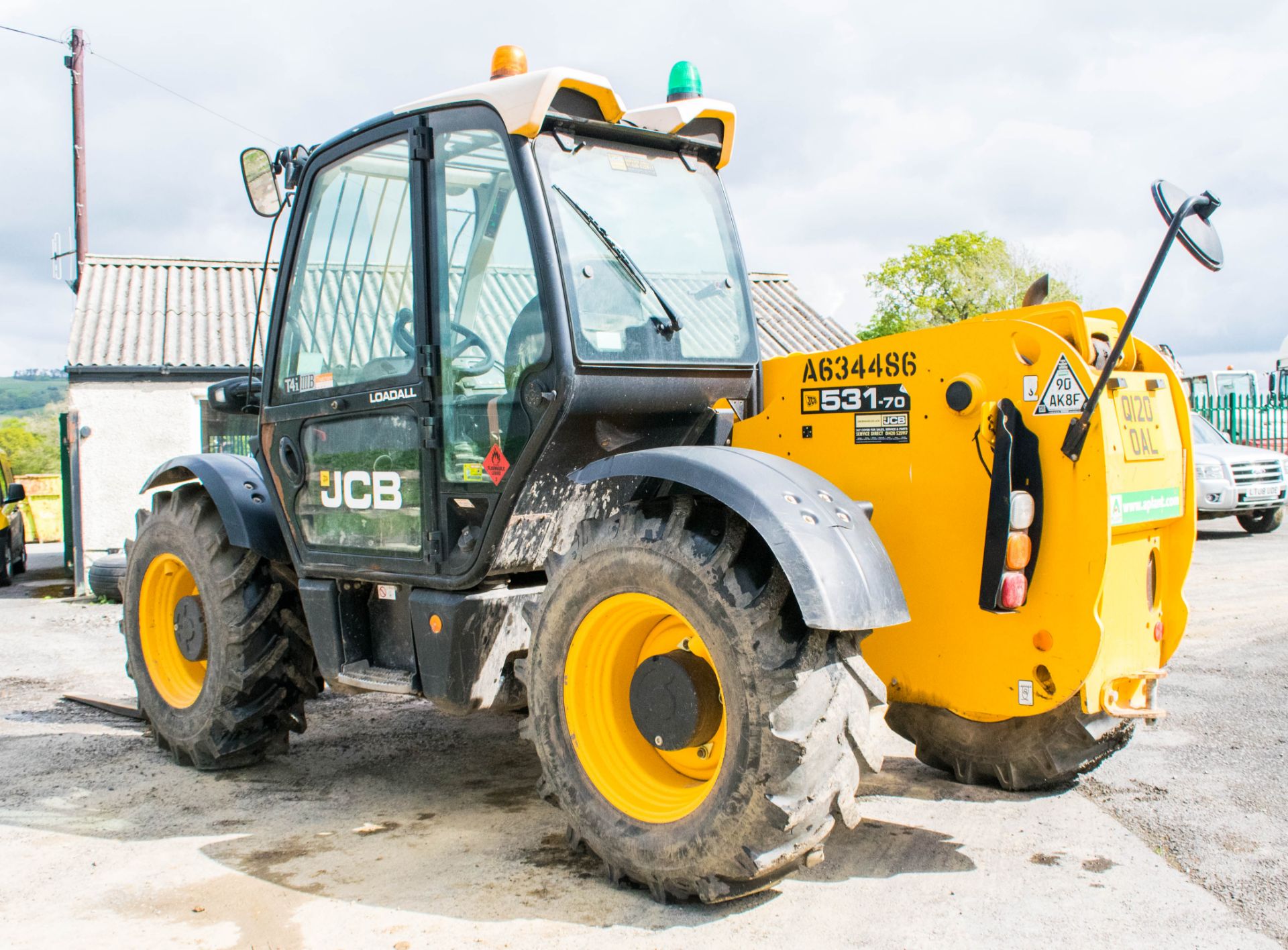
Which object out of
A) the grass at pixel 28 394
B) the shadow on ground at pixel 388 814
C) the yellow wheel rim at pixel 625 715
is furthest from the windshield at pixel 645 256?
the grass at pixel 28 394

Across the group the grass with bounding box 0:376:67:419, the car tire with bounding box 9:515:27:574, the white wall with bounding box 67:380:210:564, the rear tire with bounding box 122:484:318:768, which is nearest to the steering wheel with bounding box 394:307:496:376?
the rear tire with bounding box 122:484:318:768

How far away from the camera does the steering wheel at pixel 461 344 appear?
391 cm

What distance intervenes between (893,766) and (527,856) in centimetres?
169

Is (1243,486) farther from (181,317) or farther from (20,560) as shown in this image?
(20,560)

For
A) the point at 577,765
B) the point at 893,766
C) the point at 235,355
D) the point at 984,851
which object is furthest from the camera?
the point at 235,355

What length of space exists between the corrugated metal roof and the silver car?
5.20 m

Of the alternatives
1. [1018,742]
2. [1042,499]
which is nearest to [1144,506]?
[1042,499]

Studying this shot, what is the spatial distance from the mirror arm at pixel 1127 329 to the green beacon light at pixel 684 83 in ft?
5.97

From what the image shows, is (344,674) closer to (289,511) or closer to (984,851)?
(289,511)

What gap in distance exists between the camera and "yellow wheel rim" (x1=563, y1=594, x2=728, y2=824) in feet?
11.4

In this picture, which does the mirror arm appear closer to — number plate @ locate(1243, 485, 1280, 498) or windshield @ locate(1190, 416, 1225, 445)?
number plate @ locate(1243, 485, 1280, 498)

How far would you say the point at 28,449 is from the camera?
→ 137ft

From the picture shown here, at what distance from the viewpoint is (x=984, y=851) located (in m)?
3.76

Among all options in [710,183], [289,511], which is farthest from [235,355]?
[710,183]
